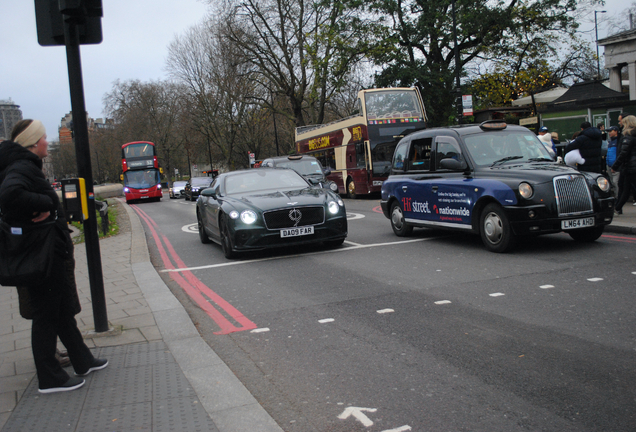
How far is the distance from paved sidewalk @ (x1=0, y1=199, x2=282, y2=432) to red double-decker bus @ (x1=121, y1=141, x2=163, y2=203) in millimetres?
36817

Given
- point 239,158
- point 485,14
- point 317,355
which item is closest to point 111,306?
point 317,355

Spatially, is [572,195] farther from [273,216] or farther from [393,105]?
[393,105]

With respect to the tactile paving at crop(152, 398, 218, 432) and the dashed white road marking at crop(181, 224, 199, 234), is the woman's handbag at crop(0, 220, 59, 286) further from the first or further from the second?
the dashed white road marking at crop(181, 224, 199, 234)

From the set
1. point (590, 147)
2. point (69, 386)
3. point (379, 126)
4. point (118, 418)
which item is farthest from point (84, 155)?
point (379, 126)

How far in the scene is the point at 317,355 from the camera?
4379mm

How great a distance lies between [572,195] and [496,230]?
1.13 m

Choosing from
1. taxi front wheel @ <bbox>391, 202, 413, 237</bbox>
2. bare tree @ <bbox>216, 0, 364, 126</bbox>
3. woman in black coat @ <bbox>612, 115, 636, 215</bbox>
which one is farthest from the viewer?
bare tree @ <bbox>216, 0, 364, 126</bbox>

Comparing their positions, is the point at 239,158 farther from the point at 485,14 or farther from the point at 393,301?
the point at 393,301

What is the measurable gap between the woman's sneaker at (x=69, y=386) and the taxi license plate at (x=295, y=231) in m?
5.40

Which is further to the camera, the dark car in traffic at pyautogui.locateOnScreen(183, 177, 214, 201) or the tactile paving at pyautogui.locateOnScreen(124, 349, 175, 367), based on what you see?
the dark car in traffic at pyautogui.locateOnScreen(183, 177, 214, 201)

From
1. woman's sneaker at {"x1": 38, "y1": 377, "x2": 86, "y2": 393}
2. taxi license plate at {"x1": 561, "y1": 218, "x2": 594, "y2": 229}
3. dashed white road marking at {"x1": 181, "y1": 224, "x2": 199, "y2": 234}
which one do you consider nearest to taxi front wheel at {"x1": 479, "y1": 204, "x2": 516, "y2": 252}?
taxi license plate at {"x1": 561, "y1": 218, "x2": 594, "y2": 229}

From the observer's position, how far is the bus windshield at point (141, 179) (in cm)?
4194

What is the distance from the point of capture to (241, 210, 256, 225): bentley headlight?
9.09 meters

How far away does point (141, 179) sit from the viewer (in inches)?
1667
